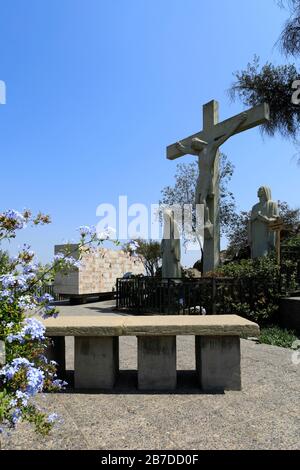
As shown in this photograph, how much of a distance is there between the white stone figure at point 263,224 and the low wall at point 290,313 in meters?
2.13

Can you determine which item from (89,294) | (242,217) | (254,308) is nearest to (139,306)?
(254,308)

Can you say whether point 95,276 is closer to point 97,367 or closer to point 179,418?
point 97,367

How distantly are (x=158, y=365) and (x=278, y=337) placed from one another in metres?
3.60

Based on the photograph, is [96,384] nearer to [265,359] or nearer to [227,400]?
[227,400]

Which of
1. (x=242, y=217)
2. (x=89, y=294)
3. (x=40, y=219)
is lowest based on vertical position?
(x=89, y=294)

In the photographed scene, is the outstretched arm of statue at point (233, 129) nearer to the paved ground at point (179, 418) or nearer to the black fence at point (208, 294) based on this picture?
the black fence at point (208, 294)

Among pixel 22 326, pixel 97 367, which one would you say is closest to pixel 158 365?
pixel 97 367

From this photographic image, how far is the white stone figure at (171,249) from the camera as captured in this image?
37.8 ft

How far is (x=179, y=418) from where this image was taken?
321 centimetres

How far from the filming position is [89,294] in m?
15.6

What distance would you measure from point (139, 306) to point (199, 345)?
713 cm

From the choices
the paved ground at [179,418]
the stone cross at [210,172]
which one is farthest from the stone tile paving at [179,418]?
the stone cross at [210,172]

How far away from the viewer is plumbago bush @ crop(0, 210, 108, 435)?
2180mm
